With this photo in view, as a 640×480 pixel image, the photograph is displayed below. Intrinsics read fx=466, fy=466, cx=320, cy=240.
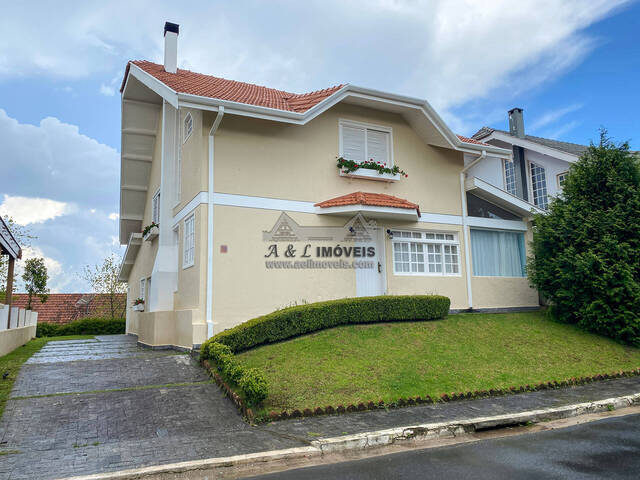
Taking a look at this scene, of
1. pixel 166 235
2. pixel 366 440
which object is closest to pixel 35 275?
pixel 166 235

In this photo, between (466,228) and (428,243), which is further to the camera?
(466,228)

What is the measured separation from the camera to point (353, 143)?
45.6ft

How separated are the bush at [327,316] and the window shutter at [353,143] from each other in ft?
14.6

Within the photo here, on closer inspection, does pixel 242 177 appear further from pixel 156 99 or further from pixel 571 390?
pixel 571 390

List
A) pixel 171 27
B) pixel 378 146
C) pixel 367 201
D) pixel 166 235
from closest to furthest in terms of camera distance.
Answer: pixel 367 201
pixel 378 146
pixel 166 235
pixel 171 27

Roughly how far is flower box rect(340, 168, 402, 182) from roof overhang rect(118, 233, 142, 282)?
10.6m

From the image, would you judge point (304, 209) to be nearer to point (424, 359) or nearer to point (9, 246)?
point (424, 359)

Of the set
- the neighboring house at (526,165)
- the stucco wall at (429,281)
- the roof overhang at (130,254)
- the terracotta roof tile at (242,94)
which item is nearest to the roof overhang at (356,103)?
the terracotta roof tile at (242,94)

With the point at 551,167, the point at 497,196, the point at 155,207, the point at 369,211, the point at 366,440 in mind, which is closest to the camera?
the point at 366,440

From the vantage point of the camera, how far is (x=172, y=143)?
14898 millimetres

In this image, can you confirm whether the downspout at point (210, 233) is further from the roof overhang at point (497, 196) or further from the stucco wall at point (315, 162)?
the roof overhang at point (497, 196)

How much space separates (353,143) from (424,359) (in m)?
7.06

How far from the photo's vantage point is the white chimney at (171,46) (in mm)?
15690

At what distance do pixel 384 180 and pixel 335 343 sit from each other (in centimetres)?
583
